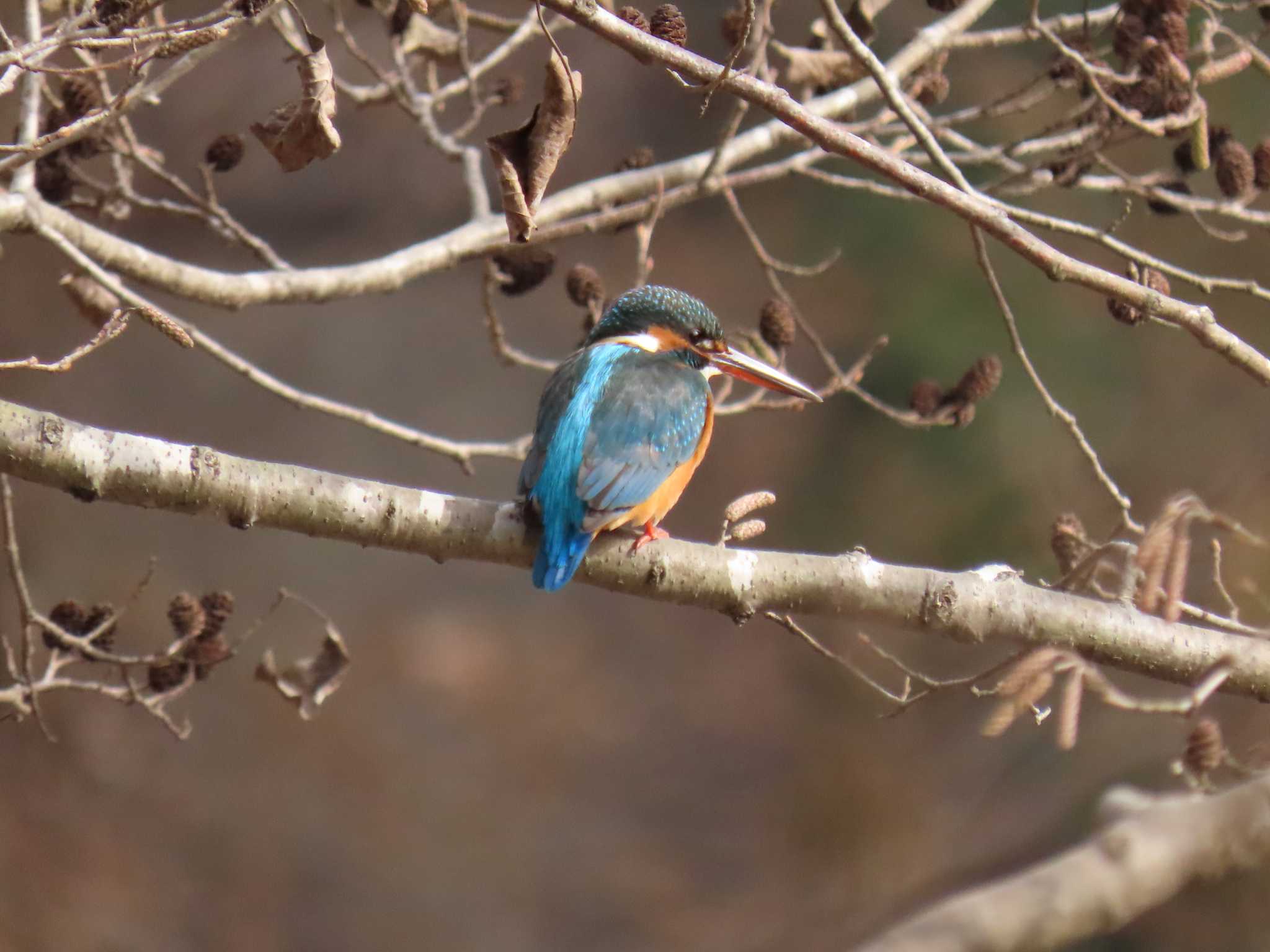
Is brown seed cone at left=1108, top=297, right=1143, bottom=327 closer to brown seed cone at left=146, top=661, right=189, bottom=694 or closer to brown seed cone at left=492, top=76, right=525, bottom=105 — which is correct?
brown seed cone at left=492, top=76, right=525, bottom=105

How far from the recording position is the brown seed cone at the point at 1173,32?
8.36 feet

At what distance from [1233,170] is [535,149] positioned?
1.46m

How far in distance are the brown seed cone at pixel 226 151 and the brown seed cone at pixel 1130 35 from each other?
5.35ft

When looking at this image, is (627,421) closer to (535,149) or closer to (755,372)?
(755,372)

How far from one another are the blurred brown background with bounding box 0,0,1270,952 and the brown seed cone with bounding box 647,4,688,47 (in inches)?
140

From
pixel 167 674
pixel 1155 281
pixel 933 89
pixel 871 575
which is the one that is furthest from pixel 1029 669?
pixel 933 89

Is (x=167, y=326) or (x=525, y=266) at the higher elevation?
(x=525, y=266)

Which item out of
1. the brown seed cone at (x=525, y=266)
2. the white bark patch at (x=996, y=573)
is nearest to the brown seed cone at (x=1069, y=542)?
the white bark patch at (x=996, y=573)

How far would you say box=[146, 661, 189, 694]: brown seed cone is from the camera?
2.38 m

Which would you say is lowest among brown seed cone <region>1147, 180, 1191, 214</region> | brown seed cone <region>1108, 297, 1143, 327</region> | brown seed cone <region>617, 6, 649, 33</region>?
brown seed cone <region>1108, 297, 1143, 327</region>

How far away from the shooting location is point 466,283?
7645mm

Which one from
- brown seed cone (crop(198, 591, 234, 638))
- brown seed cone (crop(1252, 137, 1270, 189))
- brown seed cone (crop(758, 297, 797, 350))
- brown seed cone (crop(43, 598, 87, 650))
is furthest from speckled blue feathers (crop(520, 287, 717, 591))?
brown seed cone (crop(1252, 137, 1270, 189))

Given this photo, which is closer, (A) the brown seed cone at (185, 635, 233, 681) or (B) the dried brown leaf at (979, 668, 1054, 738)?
(B) the dried brown leaf at (979, 668, 1054, 738)

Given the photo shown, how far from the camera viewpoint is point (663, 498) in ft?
7.94
